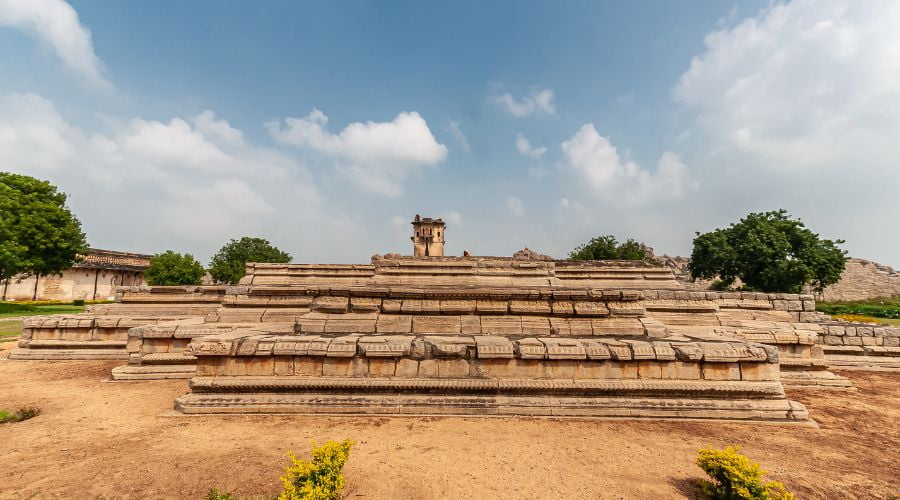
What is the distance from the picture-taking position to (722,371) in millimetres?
4773

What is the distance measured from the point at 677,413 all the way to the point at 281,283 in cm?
1003

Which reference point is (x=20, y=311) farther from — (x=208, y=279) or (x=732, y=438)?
(x=732, y=438)

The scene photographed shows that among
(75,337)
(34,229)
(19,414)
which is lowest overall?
(19,414)

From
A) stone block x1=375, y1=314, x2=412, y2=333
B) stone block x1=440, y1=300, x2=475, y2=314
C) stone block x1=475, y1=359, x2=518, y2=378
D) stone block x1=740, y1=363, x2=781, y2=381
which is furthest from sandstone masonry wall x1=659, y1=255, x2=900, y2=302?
stone block x1=475, y1=359, x2=518, y2=378

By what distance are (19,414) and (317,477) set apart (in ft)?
16.0

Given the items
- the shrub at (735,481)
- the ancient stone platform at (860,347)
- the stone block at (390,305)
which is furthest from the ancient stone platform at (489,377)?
the ancient stone platform at (860,347)

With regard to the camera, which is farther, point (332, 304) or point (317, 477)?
point (332, 304)

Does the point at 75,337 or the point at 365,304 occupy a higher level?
the point at 365,304

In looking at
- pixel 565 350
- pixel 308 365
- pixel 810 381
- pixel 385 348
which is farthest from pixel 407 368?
pixel 810 381

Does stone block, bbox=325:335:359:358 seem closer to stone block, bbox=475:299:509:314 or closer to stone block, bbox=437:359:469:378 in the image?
stone block, bbox=437:359:469:378

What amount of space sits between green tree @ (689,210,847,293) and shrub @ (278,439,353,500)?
31380 millimetres

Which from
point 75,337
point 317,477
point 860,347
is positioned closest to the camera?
point 317,477

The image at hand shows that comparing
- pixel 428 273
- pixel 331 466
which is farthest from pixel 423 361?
pixel 428 273

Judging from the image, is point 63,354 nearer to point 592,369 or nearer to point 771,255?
point 592,369
